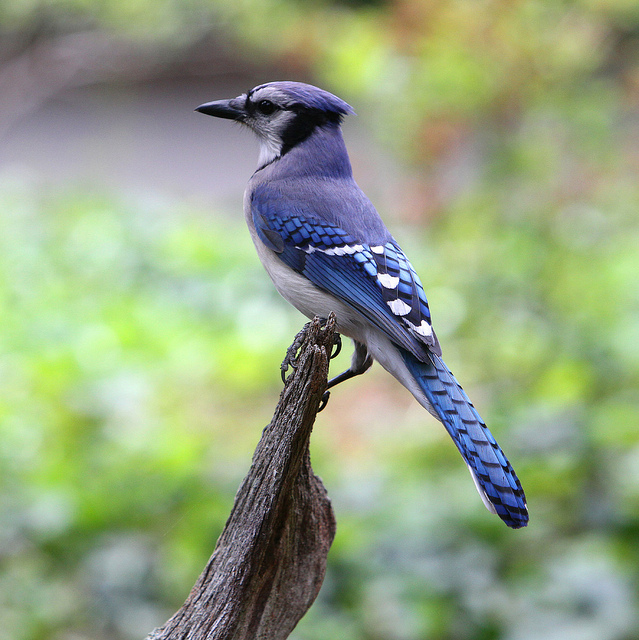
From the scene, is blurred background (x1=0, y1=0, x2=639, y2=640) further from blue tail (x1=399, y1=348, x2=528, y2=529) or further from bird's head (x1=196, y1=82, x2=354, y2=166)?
bird's head (x1=196, y1=82, x2=354, y2=166)

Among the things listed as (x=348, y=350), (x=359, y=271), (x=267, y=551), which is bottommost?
A: (x=348, y=350)

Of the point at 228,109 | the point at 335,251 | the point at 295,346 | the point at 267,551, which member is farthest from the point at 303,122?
the point at 267,551

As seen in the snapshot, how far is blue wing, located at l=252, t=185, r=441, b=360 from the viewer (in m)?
1.50

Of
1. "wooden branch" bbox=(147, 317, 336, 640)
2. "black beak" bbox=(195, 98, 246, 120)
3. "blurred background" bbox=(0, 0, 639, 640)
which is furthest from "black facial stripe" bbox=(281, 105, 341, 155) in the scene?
"blurred background" bbox=(0, 0, 639, 640)

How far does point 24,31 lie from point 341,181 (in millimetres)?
5460

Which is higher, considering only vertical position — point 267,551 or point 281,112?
point 281,112

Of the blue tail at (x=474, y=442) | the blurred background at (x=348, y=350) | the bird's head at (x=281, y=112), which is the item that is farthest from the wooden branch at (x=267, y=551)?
the blurred background at (x=348, y=350)

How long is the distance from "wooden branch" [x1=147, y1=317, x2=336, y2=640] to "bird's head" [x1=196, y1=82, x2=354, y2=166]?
27.9 inches

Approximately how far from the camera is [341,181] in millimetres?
1787

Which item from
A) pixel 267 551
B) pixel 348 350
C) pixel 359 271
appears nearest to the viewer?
pixel 267 551

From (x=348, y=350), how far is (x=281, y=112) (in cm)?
176

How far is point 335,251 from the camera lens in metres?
1.63

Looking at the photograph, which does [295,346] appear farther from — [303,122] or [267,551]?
[303,122]

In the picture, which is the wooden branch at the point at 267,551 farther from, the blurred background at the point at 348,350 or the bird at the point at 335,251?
the blurred background at the point at 348,350
